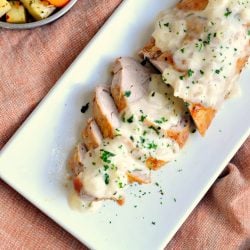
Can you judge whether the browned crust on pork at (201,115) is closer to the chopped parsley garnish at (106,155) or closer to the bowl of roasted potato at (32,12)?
the chopped parsley garnish at (106,155)

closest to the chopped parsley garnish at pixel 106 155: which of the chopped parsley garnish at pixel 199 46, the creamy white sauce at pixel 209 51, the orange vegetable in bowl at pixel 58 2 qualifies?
the creamy white sauce at pixel 209 51

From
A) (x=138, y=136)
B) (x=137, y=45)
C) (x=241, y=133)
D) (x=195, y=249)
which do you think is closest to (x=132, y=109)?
(x=138, y=136)

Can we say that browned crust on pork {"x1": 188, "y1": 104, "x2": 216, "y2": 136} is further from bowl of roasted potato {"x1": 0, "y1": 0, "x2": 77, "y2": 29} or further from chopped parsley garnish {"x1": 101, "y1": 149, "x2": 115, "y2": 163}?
bowl of roasted potato {"x1": 0, "y1": 0, "x2": 77, "y2": 29}

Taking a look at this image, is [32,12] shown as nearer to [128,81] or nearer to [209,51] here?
[128,81]

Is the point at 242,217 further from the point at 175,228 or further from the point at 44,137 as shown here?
the point at 44,137

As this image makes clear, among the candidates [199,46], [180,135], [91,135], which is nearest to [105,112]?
[91,135]

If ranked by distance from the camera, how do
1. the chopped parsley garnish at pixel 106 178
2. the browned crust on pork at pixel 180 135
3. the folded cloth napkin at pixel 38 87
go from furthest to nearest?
the folded cloth napkin at pixel 38 87
the browned crust on pork at pixel 180 135
the chopped parsley garnish at pixel 106 178

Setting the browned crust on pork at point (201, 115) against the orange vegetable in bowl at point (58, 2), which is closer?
the browned crust on pork at point (201, 115)
